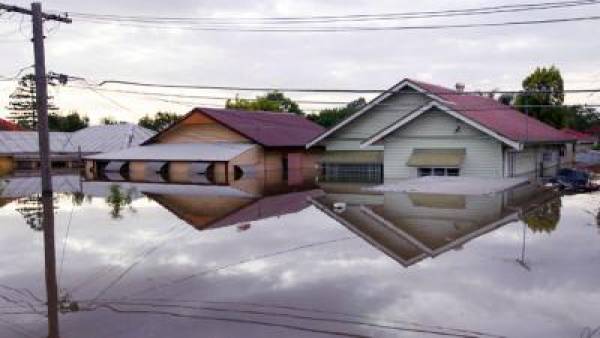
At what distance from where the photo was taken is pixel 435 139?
28.2 m

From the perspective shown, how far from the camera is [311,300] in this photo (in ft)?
27.0

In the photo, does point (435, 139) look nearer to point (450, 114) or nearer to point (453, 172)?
point (450, 114)

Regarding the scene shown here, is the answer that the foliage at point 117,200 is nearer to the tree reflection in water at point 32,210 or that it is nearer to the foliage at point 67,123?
the tree reflection in water at point 32,210

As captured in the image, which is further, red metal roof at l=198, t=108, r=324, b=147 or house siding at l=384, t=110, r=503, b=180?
red metal roof at l=198, t=108, r=324, b=147

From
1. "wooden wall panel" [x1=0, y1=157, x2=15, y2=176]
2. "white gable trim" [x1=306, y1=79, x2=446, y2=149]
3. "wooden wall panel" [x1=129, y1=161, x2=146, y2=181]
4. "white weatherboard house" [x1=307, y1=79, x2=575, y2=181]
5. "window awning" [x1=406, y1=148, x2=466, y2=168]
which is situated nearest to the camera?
"white weatherboard house" [x1=307, y1=79, x2=575, y2=181]

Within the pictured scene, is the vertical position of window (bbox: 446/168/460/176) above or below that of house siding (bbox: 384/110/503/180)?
below

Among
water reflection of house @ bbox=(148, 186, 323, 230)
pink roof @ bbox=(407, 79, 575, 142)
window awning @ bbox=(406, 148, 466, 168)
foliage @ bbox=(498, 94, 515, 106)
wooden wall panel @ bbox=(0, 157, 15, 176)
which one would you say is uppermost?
foliage @ bbox=(498, 94, 515, 106)

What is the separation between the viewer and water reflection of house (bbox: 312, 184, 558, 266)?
12.2m

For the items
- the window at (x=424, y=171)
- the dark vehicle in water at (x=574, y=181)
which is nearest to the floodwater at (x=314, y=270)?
the dark vehicle in water at (x=574, y=181)

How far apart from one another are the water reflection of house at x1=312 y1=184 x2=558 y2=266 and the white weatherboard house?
3905 millimetres

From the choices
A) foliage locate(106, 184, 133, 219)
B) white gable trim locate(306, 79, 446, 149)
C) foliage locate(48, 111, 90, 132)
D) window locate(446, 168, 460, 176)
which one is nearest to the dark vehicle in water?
window locate(446, 168, 460, 176)

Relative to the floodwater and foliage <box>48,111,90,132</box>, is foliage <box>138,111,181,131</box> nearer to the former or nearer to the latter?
foliage <box>48,111,90,132</box>

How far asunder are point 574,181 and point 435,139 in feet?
20.9

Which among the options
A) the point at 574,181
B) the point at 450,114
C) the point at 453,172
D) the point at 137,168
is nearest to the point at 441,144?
the point at 453,172
